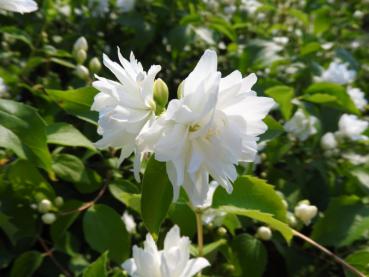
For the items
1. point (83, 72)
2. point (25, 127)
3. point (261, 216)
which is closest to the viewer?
point (261, 216)

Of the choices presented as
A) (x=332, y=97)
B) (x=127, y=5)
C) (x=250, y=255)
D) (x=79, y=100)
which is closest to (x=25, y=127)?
(x=79, y=100)

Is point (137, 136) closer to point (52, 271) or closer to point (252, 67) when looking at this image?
point (52, 271)

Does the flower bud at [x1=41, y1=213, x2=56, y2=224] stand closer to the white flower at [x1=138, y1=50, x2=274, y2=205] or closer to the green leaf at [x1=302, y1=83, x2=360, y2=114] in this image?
the white flower at [x1=138, y1=50, x2=274, y2=205]

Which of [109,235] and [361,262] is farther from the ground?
[361,262]

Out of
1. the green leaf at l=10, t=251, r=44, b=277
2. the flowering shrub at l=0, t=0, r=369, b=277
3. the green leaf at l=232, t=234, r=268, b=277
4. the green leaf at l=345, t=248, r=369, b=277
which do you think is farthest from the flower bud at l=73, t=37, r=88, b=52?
the green leaf at l=345, t=248, r=369, b=277

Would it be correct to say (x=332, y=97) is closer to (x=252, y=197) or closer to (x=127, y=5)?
(x=252, y=197)

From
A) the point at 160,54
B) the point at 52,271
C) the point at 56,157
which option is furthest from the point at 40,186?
the point at 160,54
